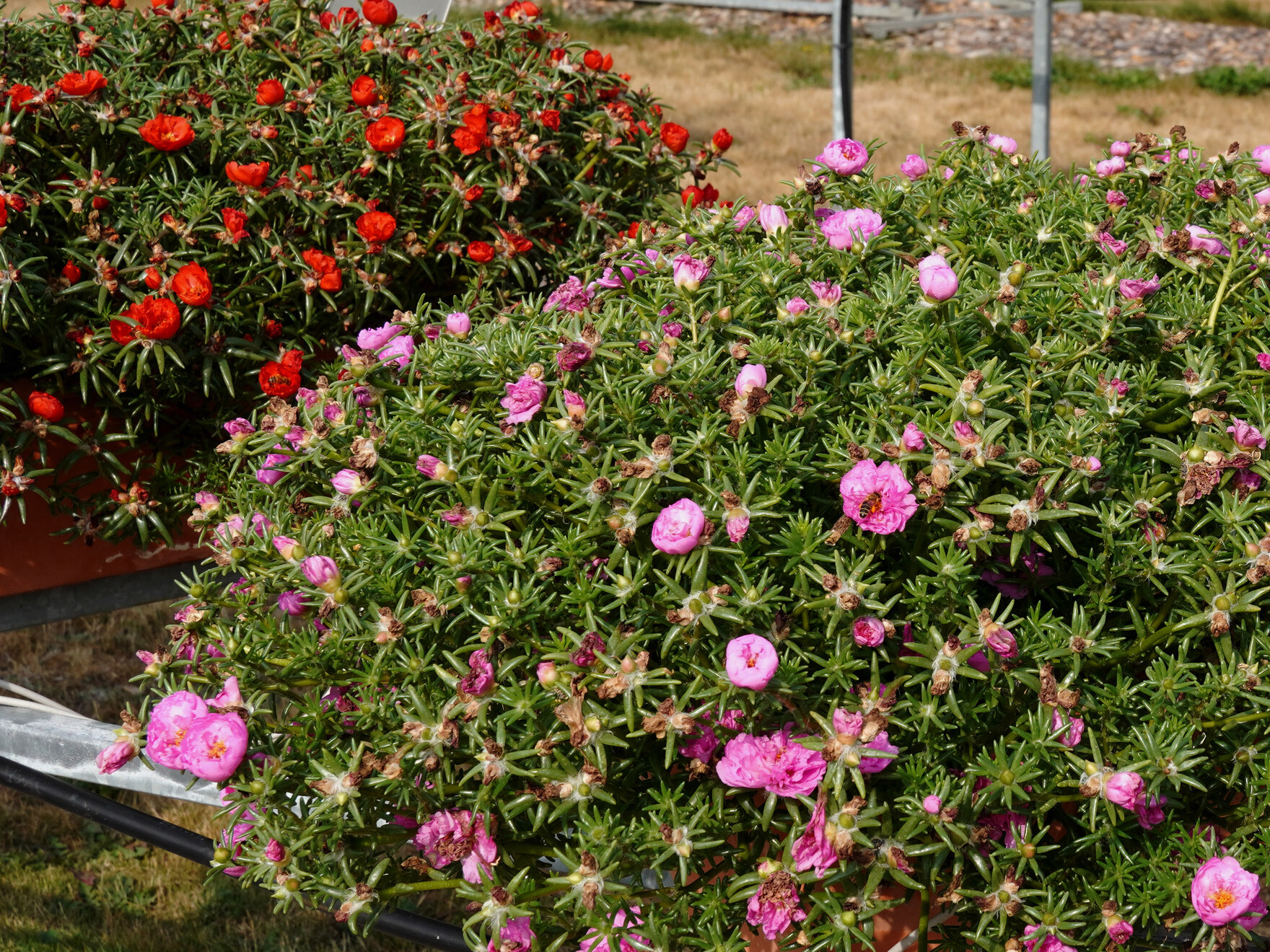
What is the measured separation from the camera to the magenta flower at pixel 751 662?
107 centimetres

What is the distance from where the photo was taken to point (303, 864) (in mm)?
1211

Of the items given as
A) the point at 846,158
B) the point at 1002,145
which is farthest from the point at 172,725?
the point at 1002,145

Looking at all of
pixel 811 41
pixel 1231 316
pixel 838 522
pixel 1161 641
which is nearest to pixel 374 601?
pixel 838 522

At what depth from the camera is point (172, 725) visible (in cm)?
121

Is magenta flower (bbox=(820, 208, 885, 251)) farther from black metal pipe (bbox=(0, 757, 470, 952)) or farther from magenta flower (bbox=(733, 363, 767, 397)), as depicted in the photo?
black metal pipe (bbox=(0, 757, 470, 952))

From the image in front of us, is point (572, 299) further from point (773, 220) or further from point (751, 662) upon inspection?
point (751, 662)

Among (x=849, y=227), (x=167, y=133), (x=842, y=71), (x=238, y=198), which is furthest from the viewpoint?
(x=842, y=71)

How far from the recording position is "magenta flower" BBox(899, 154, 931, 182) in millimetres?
1797

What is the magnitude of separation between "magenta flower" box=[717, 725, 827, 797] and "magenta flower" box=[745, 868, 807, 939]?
73 mm

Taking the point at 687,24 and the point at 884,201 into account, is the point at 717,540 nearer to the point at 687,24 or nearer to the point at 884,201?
the point at 884,201

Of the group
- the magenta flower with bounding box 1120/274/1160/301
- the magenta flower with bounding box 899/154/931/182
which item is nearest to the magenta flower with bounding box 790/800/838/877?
the magenta flower with bounding box 1120/274/1160/301

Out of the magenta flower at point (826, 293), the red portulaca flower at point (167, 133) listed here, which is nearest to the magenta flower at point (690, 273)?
the magenta flower at point (826, 293)

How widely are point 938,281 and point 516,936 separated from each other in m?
0.74

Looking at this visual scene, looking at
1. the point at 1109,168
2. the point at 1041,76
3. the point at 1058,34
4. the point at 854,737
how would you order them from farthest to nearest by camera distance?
the point at 1058,34
the point at 1041,76
the point at 1109,168
the point at 854,737
